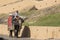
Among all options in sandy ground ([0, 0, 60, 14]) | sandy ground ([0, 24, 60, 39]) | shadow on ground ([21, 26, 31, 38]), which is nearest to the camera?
sandy ground ([0, 24, 60, 39])

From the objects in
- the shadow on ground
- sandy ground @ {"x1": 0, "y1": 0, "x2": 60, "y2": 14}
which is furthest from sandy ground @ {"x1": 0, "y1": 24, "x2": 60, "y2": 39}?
sandy ground @ {"x1": 0, "y1": 0, "x2": 60, "y2": 14}

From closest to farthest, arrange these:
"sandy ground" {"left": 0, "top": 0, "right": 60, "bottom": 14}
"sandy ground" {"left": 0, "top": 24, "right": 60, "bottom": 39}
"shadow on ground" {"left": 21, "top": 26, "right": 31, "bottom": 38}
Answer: "sandy ground" {"left": 0, "top": 24, "right": 60, "bottom": 39} < "shadow on ground" {"left": 21, "top": 26, "right": 31, "bottom": 38} < "sandy ground" {"left": 0, "top": 0, "right": 60, "bottom": 14}

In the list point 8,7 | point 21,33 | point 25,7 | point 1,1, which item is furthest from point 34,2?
point 21,33

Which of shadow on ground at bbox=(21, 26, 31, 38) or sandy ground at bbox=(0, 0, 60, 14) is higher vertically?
sandy ground at bbox=(0, 0, 60, 14)

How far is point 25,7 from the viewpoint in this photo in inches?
946

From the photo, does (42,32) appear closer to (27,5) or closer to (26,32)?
(26,32)

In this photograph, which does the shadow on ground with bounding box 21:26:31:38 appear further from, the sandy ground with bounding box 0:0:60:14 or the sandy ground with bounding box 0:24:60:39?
the sandy ground with bounding box 0:0:60:14

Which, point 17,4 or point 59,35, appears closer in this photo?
point 59,35

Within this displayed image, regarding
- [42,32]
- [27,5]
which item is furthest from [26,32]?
[27,5]

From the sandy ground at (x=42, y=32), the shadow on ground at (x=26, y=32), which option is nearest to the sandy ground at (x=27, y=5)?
the sandy ground at (x=42, y=32)

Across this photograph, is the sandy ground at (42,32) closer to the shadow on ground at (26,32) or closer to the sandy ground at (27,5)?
the shadow on ground at (26,32)

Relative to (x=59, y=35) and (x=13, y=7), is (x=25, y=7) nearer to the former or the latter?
(x=13, y=7)

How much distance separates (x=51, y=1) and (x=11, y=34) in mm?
9141

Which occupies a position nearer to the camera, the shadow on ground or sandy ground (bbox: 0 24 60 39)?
sandy ground (bbox: 0 24 60 39)
